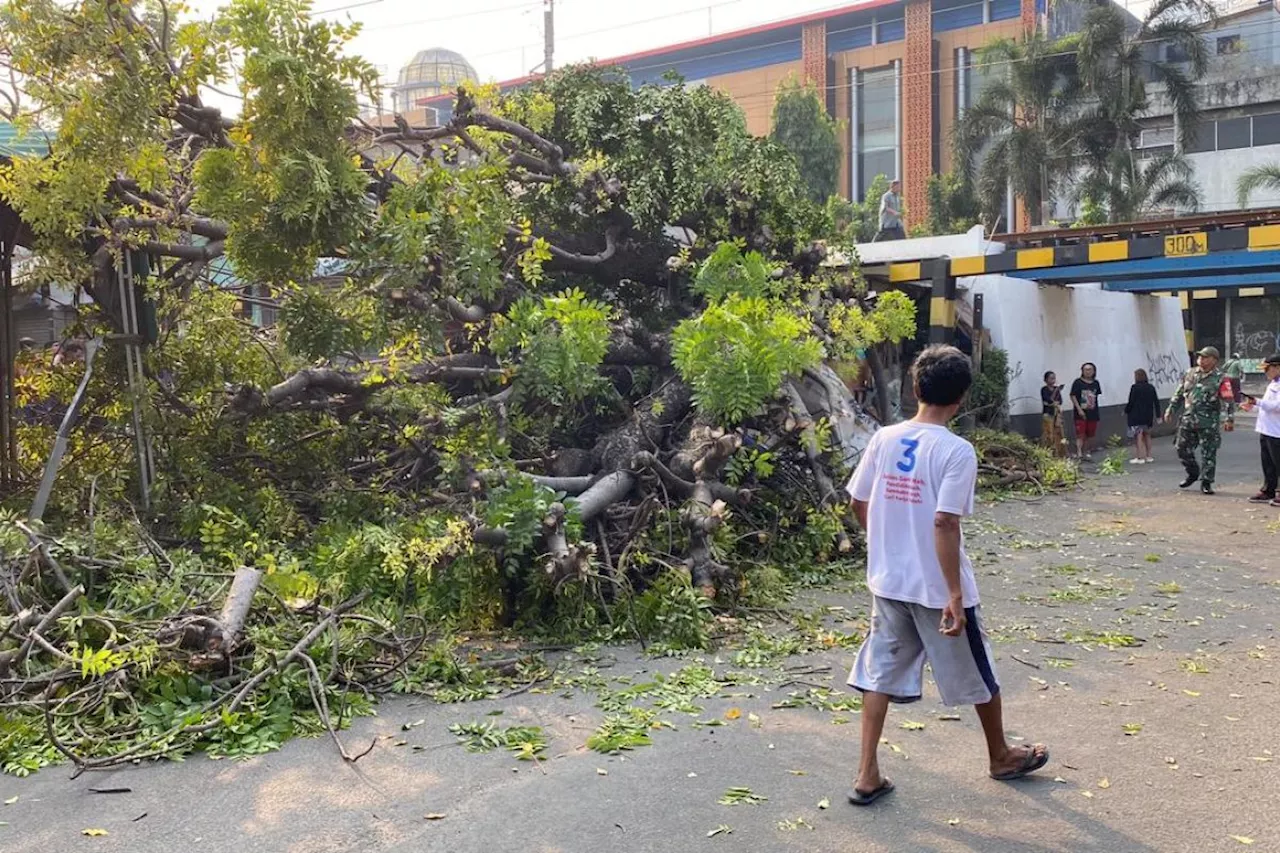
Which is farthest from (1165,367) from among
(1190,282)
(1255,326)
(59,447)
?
(59,447)

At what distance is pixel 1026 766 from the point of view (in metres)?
4.12

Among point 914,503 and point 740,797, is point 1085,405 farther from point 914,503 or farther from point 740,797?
point 740,797

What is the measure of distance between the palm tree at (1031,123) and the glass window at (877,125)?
57.1 feet

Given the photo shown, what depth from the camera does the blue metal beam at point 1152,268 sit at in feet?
49.5

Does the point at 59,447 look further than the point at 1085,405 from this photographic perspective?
No

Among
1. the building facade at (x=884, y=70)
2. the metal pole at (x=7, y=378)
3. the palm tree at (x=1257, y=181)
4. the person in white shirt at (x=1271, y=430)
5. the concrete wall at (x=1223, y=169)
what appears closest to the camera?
the metal pole at (x=7, y=378)

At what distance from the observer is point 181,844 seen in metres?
3.71

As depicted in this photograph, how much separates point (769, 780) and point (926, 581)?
0.99 metres

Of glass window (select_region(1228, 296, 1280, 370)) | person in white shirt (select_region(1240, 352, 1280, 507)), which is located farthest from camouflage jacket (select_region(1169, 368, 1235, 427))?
glass window (select_region(1228, 296, 1280, 370))

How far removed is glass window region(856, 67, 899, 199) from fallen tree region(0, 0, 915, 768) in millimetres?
43146

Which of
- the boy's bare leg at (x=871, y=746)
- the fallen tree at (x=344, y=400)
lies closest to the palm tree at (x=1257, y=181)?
the fallen tree at (x=344, y=400)

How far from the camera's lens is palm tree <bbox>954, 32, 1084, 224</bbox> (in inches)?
1232

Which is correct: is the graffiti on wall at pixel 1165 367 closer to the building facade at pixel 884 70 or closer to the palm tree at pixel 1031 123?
the palm tree at pixel 1031 123

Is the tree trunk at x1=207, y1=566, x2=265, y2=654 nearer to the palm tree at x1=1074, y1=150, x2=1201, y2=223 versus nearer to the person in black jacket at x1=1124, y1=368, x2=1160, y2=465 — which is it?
the person in black jacket at x1=1124, y1=368, x2=1160, y2=465
